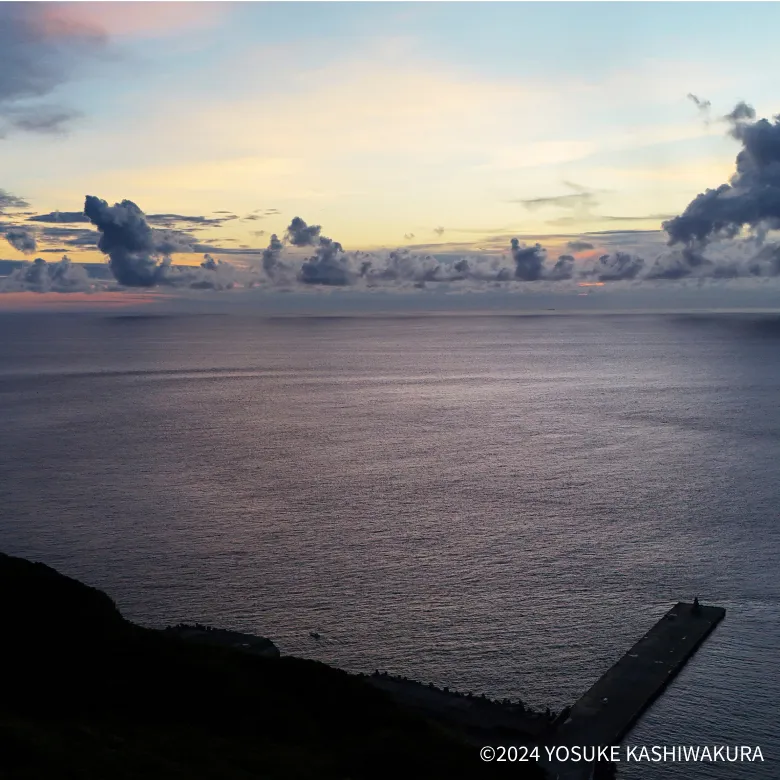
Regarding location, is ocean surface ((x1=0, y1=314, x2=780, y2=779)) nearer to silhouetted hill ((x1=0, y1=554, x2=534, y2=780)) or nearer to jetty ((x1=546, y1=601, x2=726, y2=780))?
jetty ((x1=546, y1=601, x2=726, y2=780))

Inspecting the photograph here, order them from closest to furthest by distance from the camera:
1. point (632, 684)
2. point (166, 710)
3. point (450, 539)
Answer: point (166, 710) < point (632, 684) < point (450, 539)

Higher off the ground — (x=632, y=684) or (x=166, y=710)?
(x=166, y=710)

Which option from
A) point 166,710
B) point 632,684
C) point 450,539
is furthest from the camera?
point 450,539

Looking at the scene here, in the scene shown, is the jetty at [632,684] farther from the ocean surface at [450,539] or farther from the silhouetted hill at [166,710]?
the silhouetted hill at [166,710]

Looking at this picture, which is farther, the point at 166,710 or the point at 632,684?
the point at 632,684

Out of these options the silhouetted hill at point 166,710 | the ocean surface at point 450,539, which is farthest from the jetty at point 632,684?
the silhouetted hill at point 166,710

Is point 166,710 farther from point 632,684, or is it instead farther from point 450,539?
point 450,539

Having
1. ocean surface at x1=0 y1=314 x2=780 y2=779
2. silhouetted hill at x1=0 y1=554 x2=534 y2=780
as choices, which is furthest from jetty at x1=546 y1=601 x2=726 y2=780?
silhouetted hill at x1=0 y1=554 x2=534 y2=780

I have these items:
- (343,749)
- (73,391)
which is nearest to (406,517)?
(343,749)

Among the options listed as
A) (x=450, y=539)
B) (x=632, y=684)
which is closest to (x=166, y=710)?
(x=632, y=684)
